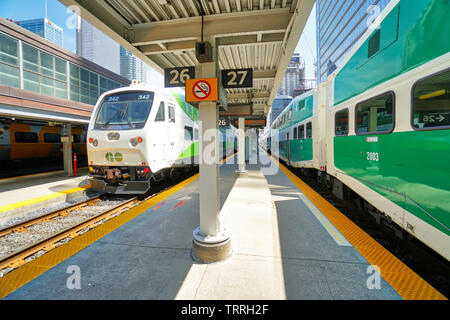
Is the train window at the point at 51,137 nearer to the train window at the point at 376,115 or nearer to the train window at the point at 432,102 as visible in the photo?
the train window at the point at 376,115

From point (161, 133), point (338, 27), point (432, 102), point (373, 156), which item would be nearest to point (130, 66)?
point (161, 133)

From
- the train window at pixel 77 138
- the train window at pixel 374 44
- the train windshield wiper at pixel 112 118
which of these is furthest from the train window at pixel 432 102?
the train window at pixel 77 138

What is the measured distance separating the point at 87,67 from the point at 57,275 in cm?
2002

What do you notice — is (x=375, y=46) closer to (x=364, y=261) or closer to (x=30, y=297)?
(x=364, y=261)

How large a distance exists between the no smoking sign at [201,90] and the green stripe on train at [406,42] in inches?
92.4

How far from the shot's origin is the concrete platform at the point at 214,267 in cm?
241

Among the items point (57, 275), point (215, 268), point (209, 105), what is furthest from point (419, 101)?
point (57, 275)

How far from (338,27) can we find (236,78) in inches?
3192

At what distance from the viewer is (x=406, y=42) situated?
9.18 ft

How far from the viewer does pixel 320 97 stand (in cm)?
732

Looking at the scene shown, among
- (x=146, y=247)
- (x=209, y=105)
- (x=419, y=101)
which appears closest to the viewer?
(x=419, y=101)

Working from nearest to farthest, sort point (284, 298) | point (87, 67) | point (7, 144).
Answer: point (284, 298) < point (7, 144) < point (87, 67)

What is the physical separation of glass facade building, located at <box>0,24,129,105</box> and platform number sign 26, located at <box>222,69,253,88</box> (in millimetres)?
16084
